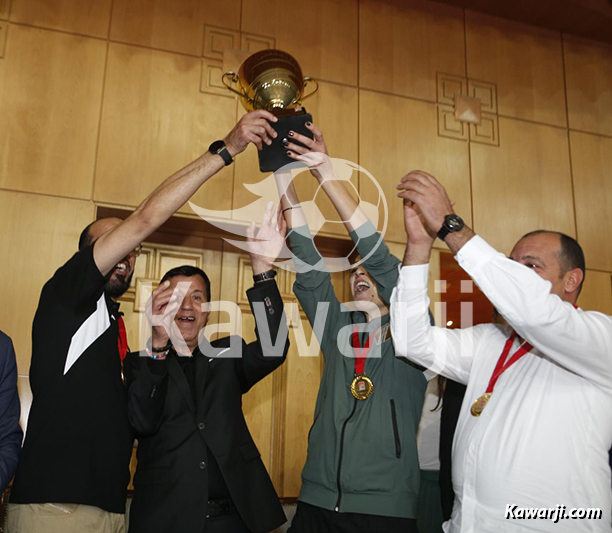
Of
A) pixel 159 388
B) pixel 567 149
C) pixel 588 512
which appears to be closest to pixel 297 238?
pixel 159 388

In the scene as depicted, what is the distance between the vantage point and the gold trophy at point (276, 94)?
97.7 inches

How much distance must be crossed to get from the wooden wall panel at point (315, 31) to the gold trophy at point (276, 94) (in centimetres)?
184

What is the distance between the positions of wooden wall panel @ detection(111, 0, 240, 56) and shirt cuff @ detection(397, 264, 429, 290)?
2.89 meters

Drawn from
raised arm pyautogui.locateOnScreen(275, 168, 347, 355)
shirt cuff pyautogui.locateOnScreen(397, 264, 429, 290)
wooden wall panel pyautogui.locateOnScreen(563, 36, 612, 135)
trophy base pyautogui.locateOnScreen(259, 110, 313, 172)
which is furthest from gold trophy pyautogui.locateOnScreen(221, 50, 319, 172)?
wooden wall panel pyautogui.locateOnScreen(563, 36, 612, 135)

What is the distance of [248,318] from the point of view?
426cm

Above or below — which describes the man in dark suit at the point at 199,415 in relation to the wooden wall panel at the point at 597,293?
below

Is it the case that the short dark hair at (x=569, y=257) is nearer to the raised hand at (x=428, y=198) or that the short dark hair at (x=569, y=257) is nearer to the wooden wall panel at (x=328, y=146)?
the raised hand at (x=428, y=198)

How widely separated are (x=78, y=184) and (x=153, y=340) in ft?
5.82

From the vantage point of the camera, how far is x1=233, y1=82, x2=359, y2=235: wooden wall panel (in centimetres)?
418

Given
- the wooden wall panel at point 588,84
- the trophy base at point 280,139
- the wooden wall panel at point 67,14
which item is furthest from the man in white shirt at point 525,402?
the wooden wall panel at point 588,84

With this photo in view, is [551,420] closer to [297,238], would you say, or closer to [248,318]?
[297,238]

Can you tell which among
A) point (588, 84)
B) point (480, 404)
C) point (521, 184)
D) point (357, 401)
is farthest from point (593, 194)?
point (480, 404)

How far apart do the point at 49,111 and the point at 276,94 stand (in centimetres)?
187

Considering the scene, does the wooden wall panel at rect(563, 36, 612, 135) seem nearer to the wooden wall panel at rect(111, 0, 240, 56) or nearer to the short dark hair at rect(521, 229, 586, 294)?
the wooden wall panel at rect(111, 0, 240, 56)
